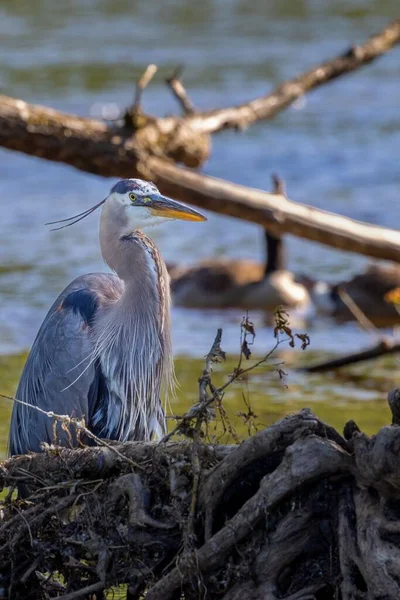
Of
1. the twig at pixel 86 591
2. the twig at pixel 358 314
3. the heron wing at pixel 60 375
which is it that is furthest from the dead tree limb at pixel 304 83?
the twig at pixel 86 591

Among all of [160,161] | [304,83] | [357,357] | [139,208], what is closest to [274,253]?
[304,83]

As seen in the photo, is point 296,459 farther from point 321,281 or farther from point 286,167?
point 286,167

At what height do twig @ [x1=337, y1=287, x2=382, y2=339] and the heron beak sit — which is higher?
twig @ [x1=337, y1=287, x2=382, y2=339]

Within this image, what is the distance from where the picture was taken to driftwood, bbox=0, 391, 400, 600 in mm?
3133

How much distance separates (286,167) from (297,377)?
7.93 m

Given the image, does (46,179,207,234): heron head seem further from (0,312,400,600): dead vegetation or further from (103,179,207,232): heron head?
(0,312,400,600): dead vegetation

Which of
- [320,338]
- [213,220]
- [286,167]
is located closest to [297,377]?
[320,338]

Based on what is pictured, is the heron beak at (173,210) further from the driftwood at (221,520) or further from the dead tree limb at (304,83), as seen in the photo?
the dead tree limb at (304,83)

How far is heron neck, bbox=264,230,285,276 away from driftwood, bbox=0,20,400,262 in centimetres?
395

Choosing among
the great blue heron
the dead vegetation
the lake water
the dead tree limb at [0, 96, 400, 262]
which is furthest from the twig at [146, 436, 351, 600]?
the dead tree limb at [0, 96, 400, 262]

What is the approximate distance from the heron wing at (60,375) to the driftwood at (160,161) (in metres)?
1.40

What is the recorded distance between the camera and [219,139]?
1680cm

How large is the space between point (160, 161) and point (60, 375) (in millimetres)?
1862

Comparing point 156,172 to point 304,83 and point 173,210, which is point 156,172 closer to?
point 173,210
